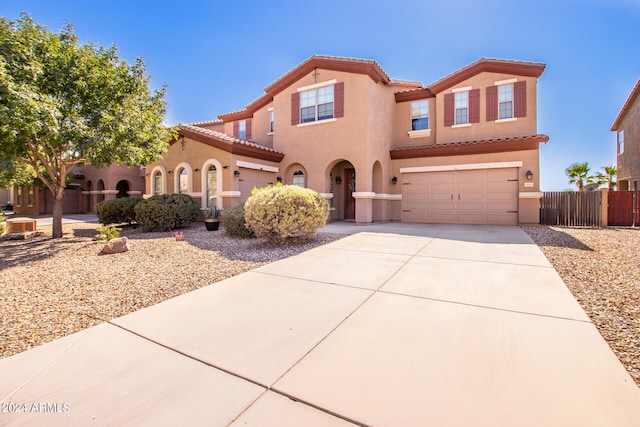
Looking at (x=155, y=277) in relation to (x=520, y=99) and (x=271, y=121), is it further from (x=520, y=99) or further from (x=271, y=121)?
(x=520, y=99)

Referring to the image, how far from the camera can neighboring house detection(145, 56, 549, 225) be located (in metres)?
12.9

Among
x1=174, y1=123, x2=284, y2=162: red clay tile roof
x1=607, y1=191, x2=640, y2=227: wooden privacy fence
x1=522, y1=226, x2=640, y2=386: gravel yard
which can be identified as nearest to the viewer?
x1=522, y1=226, x2=640, y2=386: gravel yard

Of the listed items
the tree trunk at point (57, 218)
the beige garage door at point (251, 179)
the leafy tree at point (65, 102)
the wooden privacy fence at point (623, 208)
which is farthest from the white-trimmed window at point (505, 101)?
the tree trunk at point (57, 218)

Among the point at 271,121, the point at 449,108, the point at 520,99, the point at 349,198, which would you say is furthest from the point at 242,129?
the point at 520,99

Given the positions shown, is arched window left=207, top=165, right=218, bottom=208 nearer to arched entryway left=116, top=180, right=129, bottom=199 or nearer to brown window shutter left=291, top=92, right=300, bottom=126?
brown window shutter left=291, top=92, right=300, bottom=126

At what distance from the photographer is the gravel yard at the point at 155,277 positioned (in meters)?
3.27

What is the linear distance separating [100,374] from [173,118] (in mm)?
12119

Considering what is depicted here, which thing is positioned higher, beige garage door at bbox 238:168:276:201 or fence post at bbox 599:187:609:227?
beige garage door at bbox 238:168:276:201

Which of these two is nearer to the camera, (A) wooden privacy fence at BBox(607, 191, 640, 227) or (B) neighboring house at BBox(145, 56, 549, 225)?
(A) wooden privacy fence at BBox(607, 191, 640, 227)

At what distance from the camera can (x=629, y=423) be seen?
184 cm

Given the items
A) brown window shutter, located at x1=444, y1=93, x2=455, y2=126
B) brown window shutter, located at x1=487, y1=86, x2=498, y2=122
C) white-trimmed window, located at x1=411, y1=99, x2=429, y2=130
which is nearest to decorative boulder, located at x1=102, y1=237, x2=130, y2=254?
white-trimmed window, located at x1=411, y1=99, x2=429, y2=130

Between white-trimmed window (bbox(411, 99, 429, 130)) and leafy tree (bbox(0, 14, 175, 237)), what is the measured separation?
12002 millimetres

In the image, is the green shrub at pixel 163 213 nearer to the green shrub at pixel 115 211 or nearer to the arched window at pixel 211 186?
the arched window at pixel 211 186

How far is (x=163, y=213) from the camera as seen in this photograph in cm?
1115
